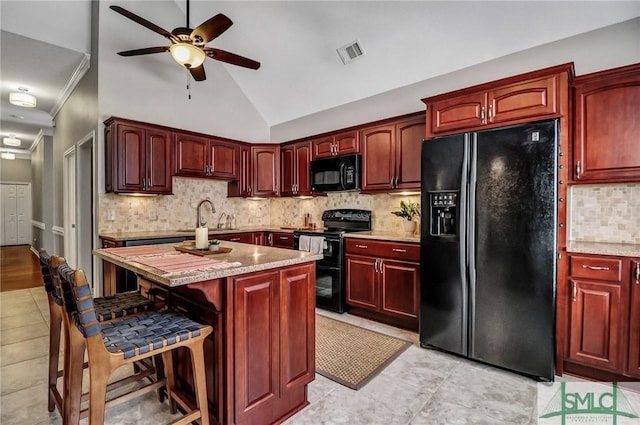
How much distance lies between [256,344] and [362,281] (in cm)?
201

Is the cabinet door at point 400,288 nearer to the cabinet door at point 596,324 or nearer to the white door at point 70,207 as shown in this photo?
the cabinet door at point 596,324

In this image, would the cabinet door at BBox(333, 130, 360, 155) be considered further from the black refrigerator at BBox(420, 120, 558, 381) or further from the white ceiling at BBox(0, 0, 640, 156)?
the black refrigerator at BBox(420, 120, 558, 381)

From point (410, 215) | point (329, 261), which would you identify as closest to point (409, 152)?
point (410, 215)

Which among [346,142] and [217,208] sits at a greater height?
[346,142]

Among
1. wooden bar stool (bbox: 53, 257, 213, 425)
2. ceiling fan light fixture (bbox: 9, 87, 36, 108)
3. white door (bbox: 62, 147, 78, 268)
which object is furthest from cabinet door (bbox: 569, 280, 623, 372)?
ceiling fan light fixture (bbox: 9, 87, 36, 108)

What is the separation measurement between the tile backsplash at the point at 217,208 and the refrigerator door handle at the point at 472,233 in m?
1.23

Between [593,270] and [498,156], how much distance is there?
3.31 ft

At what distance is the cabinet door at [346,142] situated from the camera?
157 inches

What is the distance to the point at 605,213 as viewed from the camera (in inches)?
102

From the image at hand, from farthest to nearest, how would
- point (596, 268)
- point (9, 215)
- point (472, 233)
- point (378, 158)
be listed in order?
point (9, 215) < point (378, 158) < point (472, 233) < point (596, 268)

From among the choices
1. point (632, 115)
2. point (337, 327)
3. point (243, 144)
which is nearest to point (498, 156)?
point (632, 115)

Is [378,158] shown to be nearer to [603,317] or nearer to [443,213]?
[443,213]

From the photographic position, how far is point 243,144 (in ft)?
15.9

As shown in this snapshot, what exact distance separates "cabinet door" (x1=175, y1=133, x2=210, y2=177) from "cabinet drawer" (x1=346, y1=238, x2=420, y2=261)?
7.41ft
